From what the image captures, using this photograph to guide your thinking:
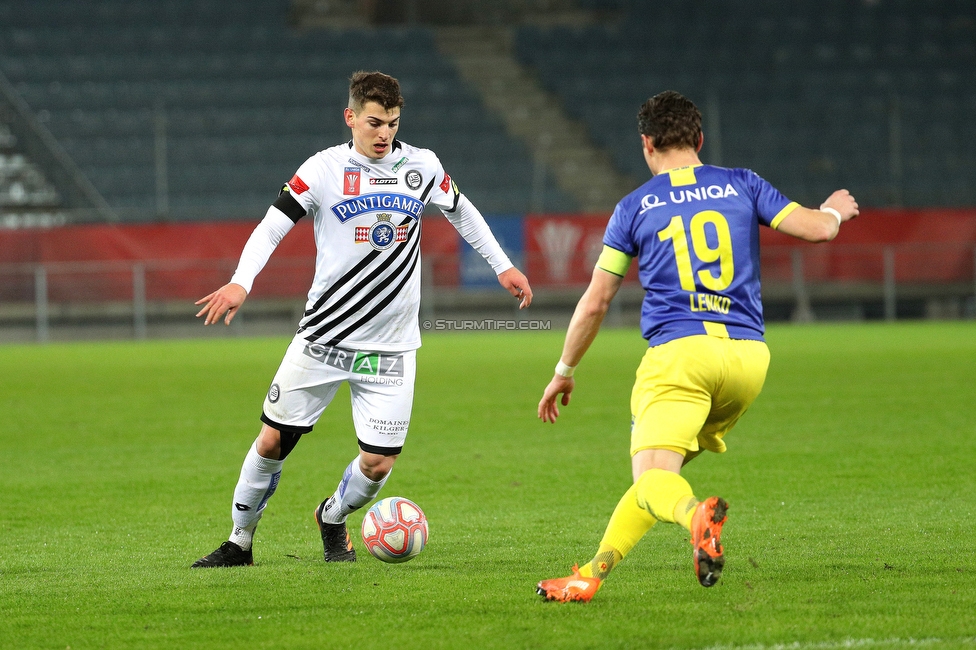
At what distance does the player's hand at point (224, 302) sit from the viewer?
4.82 m

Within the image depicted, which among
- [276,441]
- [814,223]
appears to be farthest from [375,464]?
[814,223]

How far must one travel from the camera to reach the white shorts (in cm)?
553

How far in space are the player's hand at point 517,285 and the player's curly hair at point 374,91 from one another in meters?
0.99

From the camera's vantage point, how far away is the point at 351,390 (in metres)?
5.64

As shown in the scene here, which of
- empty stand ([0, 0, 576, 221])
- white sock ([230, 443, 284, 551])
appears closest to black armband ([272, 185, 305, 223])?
white sock ([230, 443, 284, 551])

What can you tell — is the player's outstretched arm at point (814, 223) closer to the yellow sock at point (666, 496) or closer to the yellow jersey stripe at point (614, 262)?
the yellow jersey stripe at point (614, 262)

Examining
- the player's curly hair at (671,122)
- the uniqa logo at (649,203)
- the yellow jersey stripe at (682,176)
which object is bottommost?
the uniqa logo at (649,203)

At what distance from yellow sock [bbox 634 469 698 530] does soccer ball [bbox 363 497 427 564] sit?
1.59 metres

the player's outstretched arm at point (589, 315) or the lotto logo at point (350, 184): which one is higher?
the lotto logo at point (350, 184)

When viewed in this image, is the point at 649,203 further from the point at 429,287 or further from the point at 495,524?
the point at 429,287

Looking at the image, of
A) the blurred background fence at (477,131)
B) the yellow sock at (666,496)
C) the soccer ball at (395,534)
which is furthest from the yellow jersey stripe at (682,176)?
the blurred background fence at (477,131)

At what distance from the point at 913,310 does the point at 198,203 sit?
16.6 metres

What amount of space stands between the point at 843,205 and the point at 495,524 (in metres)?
2.92

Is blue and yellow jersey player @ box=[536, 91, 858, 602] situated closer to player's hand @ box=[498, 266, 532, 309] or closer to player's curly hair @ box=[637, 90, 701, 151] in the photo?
player's curly hair @ box=[637, 90, 701, 151]
